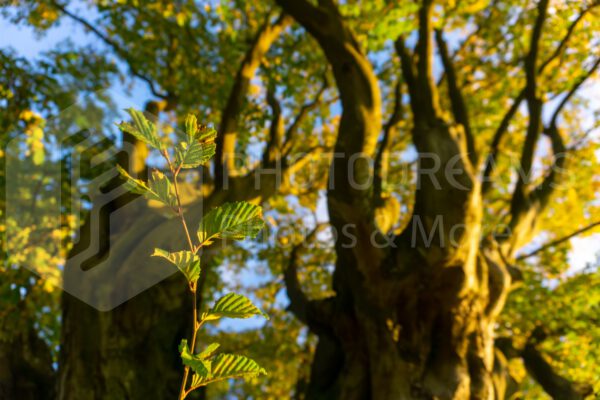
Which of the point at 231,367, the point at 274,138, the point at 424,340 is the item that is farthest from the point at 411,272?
the point at 231,367

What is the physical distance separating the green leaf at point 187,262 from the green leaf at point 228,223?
1.8 inches

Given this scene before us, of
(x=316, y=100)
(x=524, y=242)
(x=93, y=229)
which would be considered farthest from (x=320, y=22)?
(x=524, y=242)

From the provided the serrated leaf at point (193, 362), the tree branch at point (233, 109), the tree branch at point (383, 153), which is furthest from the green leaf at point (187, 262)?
the tree branch at point (383, 153)

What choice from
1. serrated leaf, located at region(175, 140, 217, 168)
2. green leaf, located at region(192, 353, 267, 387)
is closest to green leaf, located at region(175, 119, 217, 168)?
serrated leaf, located at region(175, 140, 217, 168)

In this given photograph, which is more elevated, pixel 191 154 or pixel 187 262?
pixel 191 154

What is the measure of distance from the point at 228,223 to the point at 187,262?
13 centimetres

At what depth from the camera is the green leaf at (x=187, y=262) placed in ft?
3.71

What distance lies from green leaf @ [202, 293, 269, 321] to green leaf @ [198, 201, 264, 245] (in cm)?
16

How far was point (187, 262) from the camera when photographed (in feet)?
3.82

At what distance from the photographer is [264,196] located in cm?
670

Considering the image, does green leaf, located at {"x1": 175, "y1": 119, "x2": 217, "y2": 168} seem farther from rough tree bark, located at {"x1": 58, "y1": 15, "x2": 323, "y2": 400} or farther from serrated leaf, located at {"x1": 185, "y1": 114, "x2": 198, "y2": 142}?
rough tree bark, located at {"x1": 58, "y1": 15, "x2": 323, "y2": 400}

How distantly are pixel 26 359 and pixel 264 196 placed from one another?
13.9 ft

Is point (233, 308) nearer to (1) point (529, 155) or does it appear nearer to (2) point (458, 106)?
(2) point (458, 106)

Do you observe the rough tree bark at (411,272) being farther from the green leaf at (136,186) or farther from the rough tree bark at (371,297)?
the green leaf at (136,186)
